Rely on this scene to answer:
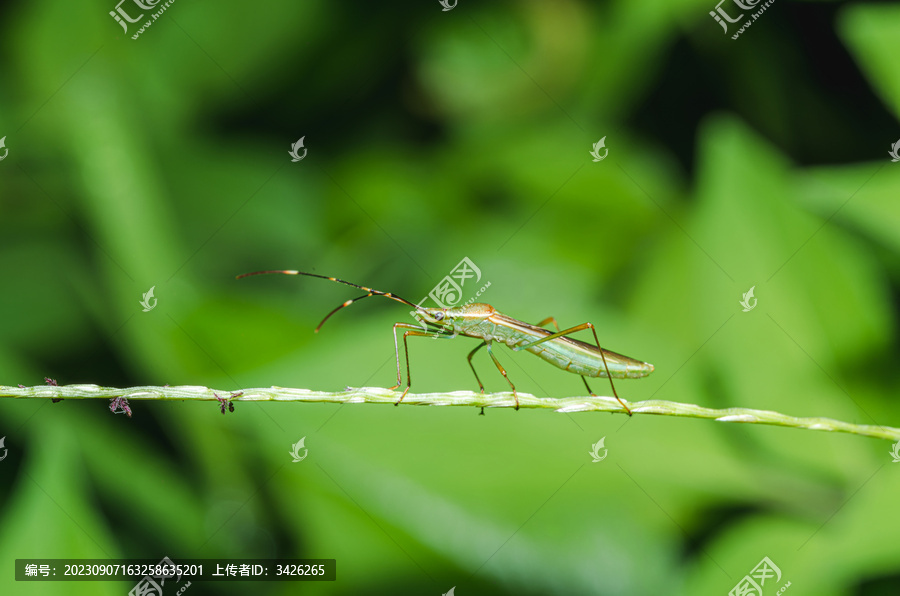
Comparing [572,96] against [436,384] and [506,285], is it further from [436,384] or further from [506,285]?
[436,384]

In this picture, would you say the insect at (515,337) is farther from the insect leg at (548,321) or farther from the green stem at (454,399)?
the green stem at (454,399)

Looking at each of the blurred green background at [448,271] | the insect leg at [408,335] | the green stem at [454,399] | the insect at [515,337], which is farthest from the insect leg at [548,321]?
the green stem at [454,399]

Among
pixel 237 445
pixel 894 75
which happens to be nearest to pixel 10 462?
pixel 237 445

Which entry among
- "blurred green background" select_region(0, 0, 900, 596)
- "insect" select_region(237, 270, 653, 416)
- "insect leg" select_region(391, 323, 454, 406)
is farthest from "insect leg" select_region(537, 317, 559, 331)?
"insect leg" select_region(391, 323, 454, 406)

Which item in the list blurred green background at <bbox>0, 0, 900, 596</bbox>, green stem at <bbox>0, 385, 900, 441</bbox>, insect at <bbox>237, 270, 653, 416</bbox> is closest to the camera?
green stem at <bbox>0, 385, 900, 441</bbox>

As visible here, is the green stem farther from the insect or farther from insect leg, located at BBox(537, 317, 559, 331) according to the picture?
insect leg, located at BBox(537, 317, 559, 331)

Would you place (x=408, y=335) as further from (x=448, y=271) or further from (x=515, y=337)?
(x=448, y=271)
